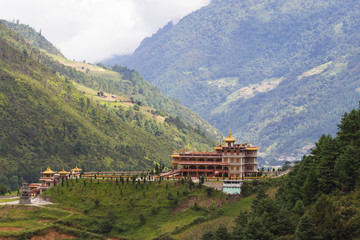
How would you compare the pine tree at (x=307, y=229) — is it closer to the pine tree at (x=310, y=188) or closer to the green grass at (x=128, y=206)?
the pine tree at (x=310, y=188)

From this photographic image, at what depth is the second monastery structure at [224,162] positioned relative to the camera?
176000 mm

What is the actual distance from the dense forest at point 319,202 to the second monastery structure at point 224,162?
4303cm

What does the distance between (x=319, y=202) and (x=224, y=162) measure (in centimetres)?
7111

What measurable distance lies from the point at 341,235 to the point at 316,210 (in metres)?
9.78

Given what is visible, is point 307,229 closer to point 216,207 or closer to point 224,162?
point 216,207

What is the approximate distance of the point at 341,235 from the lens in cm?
9581

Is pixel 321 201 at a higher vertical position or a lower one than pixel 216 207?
lower

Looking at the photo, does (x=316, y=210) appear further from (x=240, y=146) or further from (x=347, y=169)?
(x=240, y=146)

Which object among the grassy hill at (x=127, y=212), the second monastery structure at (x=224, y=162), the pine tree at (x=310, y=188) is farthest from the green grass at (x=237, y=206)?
the pine tree at (x=310, y=188)

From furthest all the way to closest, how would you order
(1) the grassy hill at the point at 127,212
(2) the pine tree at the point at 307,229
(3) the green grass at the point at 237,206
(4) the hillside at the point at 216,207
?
(3) the green grass at the point at 237,206 < (1) the grassy hill at the point at 127,212 < (4) the hillside at the point at 216,207 < (2) the pine tree at the point at 307,229

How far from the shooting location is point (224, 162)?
6973 inches

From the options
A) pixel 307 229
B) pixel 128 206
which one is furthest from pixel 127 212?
pixel 307 229

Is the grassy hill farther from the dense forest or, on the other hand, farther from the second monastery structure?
the dense forest

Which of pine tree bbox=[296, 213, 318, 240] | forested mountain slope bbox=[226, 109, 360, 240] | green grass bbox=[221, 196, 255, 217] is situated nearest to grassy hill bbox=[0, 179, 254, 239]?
green grass bbox=[221, 196, 255, 217]
